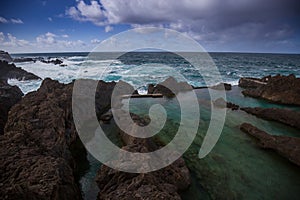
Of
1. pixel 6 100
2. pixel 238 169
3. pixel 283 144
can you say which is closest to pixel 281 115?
pixel 283 144

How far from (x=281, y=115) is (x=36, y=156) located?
41.7ft

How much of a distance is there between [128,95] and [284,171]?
40.4 ft

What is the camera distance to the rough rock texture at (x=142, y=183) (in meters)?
3.97

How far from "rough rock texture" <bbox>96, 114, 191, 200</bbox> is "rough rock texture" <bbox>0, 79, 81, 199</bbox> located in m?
0.83

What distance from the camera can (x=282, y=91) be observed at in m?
15.5

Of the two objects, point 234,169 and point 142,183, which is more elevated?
point 142,183

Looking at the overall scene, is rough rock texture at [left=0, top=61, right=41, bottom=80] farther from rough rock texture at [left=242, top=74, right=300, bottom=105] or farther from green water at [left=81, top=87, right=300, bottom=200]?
rough rock texture at [left=242, top=74, right=300, bottom=105]

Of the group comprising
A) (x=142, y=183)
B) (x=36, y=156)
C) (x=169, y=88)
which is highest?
(x=36, y=156)

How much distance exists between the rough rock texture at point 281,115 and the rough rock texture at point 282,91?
4936 mm

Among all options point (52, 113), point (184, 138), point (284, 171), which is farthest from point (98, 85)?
point (284, 171)

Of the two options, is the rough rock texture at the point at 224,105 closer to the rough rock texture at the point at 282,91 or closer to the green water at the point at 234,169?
the green water at the point at 234,169

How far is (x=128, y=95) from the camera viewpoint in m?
16.3

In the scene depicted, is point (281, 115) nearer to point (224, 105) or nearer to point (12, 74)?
point (224, 105)

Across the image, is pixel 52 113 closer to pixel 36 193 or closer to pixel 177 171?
pixel 36 193
